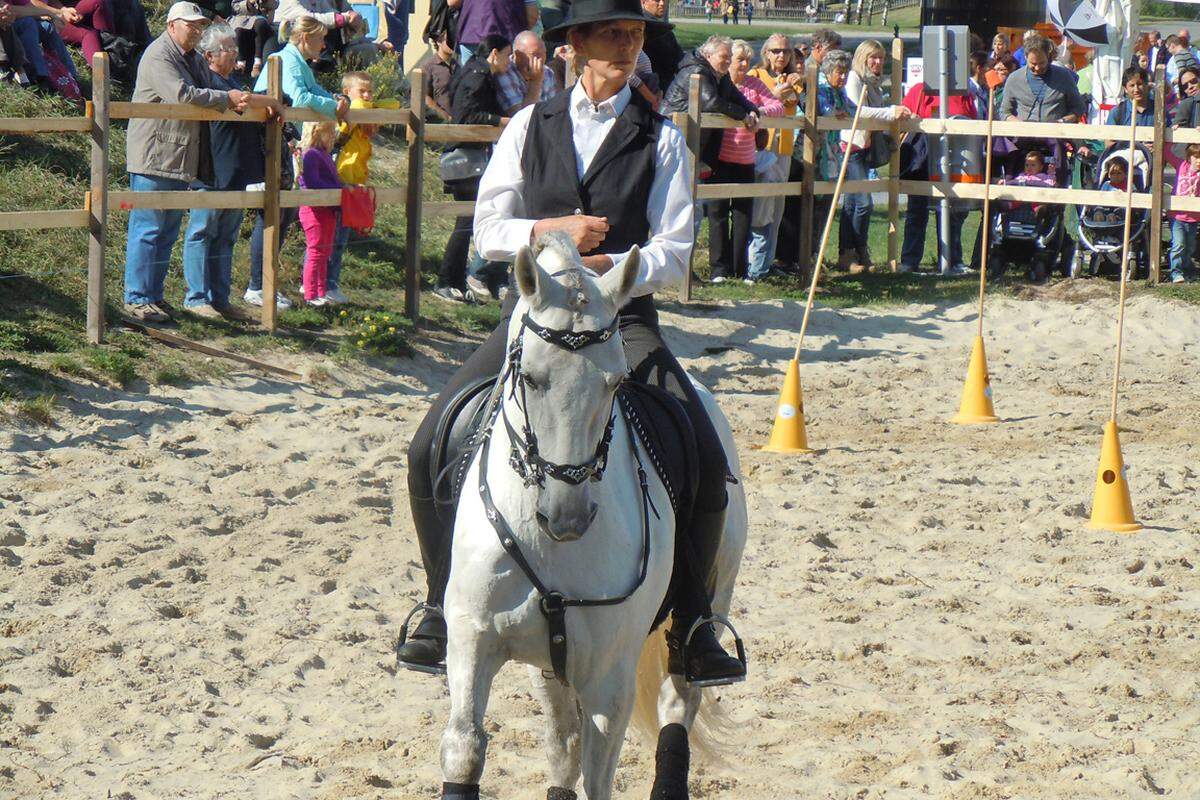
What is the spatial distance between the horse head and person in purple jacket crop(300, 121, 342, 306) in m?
8.22

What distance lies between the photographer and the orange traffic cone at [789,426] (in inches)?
395

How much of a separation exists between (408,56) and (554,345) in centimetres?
1727

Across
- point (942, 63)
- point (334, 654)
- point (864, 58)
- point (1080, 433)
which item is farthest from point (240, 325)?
point (942, 63)

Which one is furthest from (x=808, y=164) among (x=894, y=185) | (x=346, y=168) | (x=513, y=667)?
(x=513, y=667)

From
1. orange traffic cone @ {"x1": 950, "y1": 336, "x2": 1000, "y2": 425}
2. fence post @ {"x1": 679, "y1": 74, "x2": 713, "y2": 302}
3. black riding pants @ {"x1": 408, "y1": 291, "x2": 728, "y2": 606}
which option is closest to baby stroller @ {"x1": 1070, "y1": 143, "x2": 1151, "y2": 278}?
fence post @ {"x1": 679, "y1": 74, "x2": 713, "y2": 302}

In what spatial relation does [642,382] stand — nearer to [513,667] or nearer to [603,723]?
[603,723]

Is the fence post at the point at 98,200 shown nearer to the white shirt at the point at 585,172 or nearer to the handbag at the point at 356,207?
the handbag at the point at 356,207

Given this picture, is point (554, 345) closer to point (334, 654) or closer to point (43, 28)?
point (334, 654)

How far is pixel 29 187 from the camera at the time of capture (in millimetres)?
12141

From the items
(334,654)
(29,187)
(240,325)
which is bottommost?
(334,654)

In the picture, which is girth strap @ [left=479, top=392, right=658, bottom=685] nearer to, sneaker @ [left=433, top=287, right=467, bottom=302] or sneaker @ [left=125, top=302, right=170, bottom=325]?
sneaker @ [left=125, top=302, right=170, bottom=325]

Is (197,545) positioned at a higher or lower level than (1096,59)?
lower

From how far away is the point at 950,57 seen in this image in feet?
54.3

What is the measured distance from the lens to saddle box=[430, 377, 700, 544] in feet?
15.1
